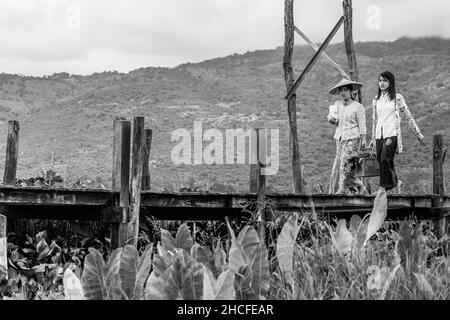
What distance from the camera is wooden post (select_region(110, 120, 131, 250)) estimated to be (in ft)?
26.3

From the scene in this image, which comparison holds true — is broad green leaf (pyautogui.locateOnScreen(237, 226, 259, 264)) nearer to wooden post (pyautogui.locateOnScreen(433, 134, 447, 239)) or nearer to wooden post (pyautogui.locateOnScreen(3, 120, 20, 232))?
wooden post (pyautogui.locateOnScreen(3, 120, 20, 232))

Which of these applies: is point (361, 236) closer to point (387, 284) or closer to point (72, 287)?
point (387, 284)

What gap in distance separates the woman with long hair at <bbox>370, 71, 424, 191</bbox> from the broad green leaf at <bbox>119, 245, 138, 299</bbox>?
20.2 feet

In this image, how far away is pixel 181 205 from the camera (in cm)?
855

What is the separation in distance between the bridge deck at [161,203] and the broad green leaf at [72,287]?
4.54 meters

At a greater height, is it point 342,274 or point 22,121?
point 22,121

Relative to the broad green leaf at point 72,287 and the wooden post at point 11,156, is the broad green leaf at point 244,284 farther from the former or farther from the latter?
the wooden post at point 11,156

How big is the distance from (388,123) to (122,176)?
120 inches

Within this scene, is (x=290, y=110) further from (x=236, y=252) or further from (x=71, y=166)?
(x=71, y=166)

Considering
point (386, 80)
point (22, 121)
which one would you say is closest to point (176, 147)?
point (22, 121)

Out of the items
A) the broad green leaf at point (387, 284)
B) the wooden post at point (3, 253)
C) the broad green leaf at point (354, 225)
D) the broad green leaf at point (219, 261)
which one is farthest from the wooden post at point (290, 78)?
the broad green leaf at point (387, 284)

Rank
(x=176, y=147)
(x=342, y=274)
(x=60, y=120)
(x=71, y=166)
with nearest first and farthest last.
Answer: (x=342, y=274) < (x=71, y=166) < (x=176, y=147) < (x=60, y=120)
